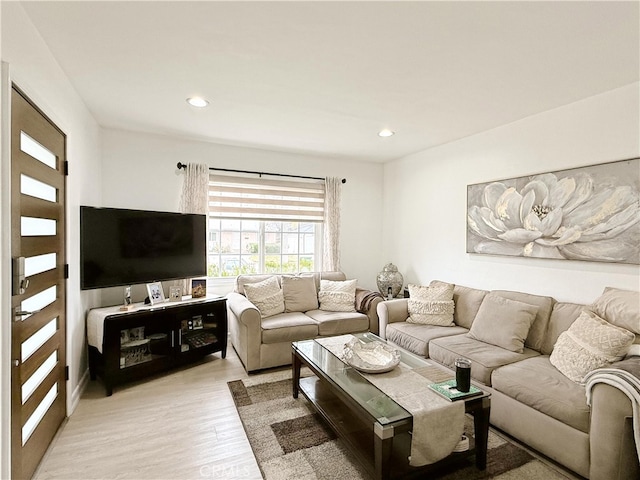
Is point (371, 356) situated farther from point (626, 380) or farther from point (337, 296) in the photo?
point (337, 296)

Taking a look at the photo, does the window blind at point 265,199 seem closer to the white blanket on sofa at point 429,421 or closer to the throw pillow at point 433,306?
the throw pillow at point 433,306

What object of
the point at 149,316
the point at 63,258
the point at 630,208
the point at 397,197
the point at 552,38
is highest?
the point at 552,38

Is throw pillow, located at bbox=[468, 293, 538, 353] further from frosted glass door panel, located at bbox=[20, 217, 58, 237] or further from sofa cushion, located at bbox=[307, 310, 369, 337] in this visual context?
frosted glass door panel, located at bbox=[20, 217, 58, 237]

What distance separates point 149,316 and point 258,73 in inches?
91.6

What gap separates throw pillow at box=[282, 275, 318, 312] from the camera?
3.87m

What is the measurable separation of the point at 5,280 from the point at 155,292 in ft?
6.06

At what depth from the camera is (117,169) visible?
11.8 feet

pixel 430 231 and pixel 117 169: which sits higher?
pixel 117 169

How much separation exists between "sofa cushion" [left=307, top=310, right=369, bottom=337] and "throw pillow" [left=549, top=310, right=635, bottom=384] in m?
1.84

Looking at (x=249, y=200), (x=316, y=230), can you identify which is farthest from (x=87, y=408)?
(x=316, y=230)

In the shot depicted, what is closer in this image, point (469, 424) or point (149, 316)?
point (469, 424)

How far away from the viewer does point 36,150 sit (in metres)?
1.89

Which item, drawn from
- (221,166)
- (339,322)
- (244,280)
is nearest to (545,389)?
(339,322)

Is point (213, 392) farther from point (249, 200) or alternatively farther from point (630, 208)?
point (630, 208)
